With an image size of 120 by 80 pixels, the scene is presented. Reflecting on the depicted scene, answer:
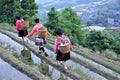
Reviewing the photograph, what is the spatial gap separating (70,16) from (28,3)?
13.9 metres

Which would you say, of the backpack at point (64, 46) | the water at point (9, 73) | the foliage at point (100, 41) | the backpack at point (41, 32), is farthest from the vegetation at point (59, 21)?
the water at point (9, 73)

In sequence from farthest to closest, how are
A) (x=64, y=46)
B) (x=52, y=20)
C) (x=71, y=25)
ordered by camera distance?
1. (x=71, y=25)
2. (x=52, y=20)
3. (x=64, y=46)

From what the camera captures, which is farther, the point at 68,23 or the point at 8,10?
the point at 68,23

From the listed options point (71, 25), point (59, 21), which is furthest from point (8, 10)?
point (71, 25)

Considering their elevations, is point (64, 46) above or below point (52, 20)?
above

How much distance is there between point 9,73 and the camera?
40.2 feet

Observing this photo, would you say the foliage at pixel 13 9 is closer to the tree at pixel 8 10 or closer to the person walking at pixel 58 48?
the tree at pixel 8 10

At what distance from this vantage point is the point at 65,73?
42.5 ft

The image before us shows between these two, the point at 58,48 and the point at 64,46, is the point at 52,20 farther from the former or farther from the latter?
the point at 64,46

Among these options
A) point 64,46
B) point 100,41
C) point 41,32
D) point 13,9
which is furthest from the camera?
point 100,41

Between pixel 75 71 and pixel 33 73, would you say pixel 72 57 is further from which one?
pixel 33 73

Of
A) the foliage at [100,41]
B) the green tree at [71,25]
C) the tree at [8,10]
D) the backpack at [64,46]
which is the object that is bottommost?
the foliage at [100,41]

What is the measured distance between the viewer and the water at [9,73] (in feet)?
38.4

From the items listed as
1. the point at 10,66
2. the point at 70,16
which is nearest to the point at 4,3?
the point at 70,16
